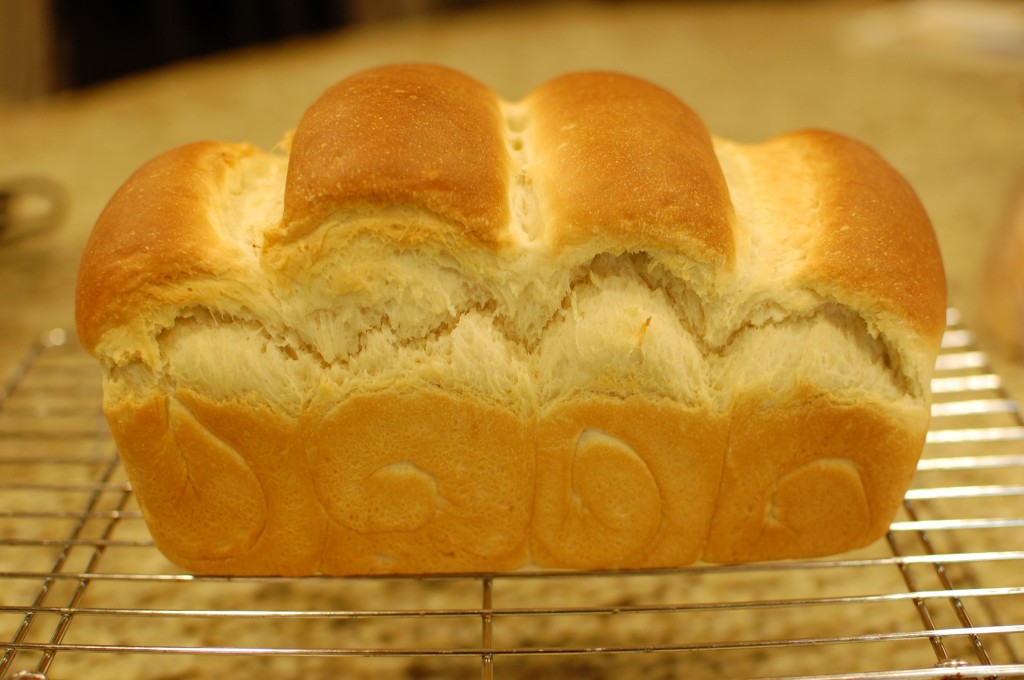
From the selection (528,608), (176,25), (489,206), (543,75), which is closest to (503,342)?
(489,206)

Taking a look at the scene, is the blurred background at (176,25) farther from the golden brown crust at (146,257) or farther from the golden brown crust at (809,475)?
the golden brown crust at (809,475)

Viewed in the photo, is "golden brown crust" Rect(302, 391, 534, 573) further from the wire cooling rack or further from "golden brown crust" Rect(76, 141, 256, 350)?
"golden brown crust" Rect(76, 141, 256, 350)

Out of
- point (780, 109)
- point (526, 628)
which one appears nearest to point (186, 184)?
point (526, 628)

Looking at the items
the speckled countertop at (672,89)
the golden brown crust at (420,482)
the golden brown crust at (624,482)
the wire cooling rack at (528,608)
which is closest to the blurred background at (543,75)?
the speckled countertop at (672,89)

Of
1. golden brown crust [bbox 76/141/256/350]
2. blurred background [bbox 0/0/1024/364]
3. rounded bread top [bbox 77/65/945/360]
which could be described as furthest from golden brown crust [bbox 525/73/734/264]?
blurred background [bbox 0/0/1024/364]

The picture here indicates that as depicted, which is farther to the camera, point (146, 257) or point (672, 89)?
point (672, 89)

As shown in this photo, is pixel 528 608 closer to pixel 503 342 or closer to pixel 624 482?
pixel 624 482
